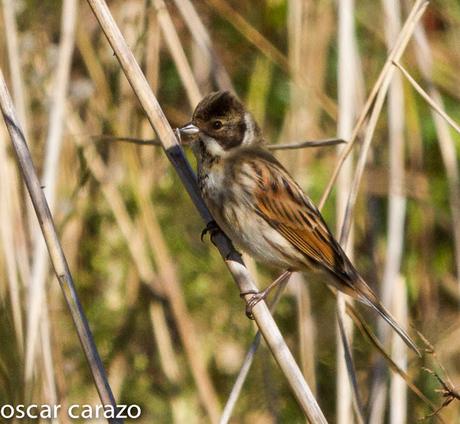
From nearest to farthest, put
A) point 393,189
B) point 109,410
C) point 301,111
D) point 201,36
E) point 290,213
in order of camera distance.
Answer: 1. point 109,410
2. point 290,213
3. point 393,189
4. point 201,36
5. point 301,111

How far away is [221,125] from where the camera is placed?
313 centimetres

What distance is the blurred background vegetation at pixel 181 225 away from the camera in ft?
12.4

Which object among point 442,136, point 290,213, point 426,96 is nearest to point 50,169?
point 290,213

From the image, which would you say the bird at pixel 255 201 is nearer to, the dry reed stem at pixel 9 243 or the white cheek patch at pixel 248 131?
the white cheek patch at pixel 248 131

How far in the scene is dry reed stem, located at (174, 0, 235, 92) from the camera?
3607 millimetres

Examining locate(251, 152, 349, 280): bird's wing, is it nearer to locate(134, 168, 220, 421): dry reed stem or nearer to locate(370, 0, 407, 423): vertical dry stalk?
locate(370, 0, 407, 423): vertical dry stalk

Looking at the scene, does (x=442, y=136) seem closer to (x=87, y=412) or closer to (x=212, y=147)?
(x=212, y=147)

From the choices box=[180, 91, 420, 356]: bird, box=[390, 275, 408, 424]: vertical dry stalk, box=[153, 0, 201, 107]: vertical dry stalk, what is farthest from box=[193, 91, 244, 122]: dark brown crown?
box=[390, 275, 408, 424]: vertical dry stalk

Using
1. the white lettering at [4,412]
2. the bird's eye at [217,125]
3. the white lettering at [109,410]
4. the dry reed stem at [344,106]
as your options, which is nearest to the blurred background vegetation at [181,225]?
Result: the dry reed stem at [344,106]

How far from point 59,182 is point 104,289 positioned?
521 millimetres

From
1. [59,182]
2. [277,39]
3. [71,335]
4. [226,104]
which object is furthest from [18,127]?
Answer: [277,39]

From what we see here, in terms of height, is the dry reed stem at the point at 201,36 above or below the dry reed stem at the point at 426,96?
above

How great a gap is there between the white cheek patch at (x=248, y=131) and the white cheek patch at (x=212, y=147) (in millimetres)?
100

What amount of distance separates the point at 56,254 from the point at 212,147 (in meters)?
0.82
